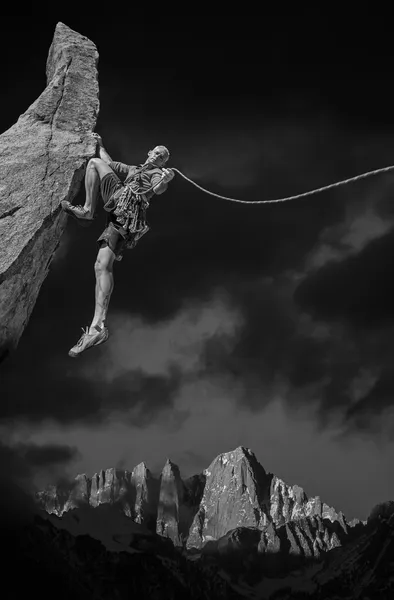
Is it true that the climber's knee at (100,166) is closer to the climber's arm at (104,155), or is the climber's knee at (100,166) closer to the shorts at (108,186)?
the shorts at (108,186)

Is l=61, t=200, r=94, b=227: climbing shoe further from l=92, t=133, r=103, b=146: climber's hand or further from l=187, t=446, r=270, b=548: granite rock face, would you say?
l=187, t=446, r=270, b=548: granite rock face

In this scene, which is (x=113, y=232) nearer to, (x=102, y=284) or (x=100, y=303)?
(x=102, y=284)

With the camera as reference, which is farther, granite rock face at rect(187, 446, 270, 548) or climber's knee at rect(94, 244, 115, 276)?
granite rock face at rect(187, 446, 270, 548)

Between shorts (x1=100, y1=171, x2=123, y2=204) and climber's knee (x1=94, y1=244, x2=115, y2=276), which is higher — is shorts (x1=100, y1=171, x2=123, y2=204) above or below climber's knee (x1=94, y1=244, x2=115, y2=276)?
above

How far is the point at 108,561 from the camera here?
43.5 meters

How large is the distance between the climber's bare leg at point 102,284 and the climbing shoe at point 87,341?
0.23ft

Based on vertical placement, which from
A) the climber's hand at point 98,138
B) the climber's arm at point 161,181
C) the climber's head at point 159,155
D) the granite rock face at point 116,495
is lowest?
the climber's arm at point 161,181

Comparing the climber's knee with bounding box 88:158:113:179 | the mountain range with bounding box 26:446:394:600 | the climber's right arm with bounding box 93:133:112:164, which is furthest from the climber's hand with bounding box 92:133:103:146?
the mountain range with bounding box 26:446:394:600

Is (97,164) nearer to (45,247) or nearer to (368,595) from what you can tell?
(45,247)

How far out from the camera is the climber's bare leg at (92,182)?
380 inches

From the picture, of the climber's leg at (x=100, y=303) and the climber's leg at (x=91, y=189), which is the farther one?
the climber's leg at (x=91, y=189)

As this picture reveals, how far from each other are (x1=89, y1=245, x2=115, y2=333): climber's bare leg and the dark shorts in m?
0.11

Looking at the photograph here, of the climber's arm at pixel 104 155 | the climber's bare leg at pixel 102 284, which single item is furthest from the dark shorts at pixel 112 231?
the climber's arm at pixel 104 155

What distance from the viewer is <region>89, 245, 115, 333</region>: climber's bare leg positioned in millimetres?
9039
